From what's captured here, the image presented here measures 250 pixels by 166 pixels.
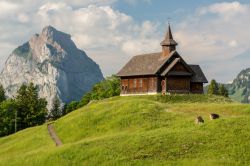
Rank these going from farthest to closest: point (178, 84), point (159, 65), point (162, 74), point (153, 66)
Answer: point (153, 66) → point (178, 84) → point (159, 65) → point (162, 74)

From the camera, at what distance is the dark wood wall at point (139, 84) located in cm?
8025

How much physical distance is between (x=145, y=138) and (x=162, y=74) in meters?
31.8

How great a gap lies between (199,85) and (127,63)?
591 inches

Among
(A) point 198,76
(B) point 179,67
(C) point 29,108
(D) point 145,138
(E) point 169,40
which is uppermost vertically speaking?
(E) point 169,40

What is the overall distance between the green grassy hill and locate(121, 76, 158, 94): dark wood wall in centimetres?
1264

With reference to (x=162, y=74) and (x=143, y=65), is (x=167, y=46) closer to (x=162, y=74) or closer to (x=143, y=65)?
(x=143, y=65)

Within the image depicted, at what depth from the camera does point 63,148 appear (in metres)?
50.4

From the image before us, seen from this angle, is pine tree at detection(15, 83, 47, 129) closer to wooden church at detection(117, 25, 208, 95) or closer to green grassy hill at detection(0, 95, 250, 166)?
wooden church at detection(117, 25, 208, 95)

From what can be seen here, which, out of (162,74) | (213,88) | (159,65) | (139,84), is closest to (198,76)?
(159,65)

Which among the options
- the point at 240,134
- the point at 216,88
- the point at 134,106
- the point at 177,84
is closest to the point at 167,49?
the point at 177,84

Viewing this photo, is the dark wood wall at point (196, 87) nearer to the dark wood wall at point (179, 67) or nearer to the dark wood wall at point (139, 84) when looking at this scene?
the dark wood wall at point (179, 67)

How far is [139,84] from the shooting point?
82.8 metres

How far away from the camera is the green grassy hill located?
144ft

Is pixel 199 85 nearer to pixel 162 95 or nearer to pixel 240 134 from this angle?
pixel 162 95
